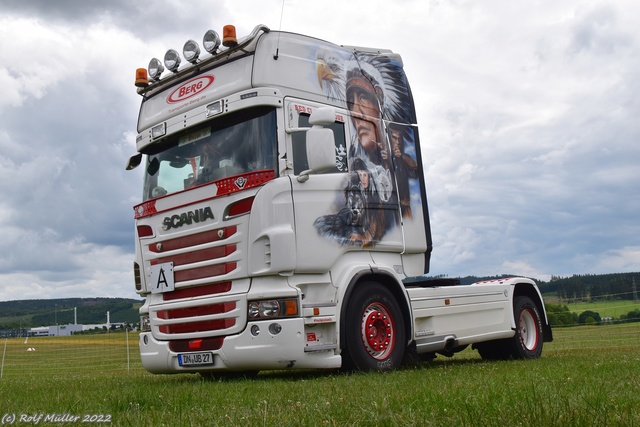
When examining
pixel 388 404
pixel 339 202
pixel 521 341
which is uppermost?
pixel 339 202

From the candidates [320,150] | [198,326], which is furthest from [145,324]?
[320,150]

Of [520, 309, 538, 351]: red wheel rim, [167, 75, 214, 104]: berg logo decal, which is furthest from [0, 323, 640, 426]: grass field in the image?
[520, 309, 538, 351]: red wheel rim

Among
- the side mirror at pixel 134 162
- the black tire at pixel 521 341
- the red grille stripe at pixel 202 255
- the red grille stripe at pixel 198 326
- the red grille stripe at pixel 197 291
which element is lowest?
the black tire at pixel 521 341

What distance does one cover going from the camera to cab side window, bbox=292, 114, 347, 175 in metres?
7.95

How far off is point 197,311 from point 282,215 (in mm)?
1589

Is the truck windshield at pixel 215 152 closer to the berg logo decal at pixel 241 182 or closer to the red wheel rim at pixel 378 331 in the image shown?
the berg logo decal at pixel 241 182

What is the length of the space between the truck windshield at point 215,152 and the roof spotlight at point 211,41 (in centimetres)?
97

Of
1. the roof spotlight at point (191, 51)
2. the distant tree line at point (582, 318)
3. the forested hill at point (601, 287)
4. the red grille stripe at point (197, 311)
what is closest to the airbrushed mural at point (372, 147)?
the red grille stripe at point (197, 311)

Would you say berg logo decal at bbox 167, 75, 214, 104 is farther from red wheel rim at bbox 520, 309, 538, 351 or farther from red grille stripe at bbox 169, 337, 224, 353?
red wheel rim at bbox 520, 309, 538, 351

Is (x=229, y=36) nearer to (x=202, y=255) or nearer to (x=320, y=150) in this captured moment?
(x=320, y=150)

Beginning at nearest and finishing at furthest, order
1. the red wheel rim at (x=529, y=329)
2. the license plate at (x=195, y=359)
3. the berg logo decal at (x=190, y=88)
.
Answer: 1. the license plate at (x=195, y=359)
2. the berg logo decal at (x=190, y=88)
3. the red wheel rim at (x=529, y=329)

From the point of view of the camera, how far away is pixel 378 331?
8.37m

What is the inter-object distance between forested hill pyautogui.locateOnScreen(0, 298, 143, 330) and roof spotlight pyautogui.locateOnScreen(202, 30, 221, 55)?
79416mm

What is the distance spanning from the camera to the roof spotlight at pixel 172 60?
364 inches
